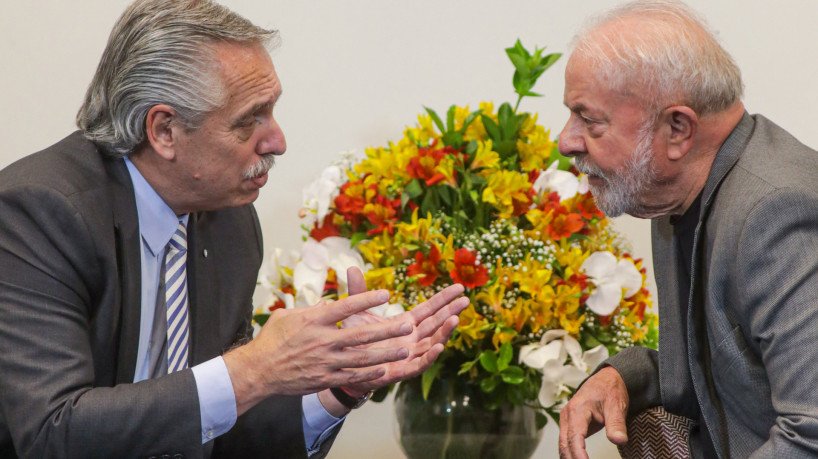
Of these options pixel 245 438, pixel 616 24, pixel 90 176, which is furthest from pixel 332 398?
pixel 616 24

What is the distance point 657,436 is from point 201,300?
0.96m

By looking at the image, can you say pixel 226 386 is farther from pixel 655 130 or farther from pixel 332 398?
pixel 655 130

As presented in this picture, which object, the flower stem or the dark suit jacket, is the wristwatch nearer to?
the flower stem

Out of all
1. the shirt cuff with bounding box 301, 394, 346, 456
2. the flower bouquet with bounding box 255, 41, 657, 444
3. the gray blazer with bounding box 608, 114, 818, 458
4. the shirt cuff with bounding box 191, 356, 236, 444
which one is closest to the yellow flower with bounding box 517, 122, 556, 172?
the flower bouquet with bounding box 255, 41, 657, 444

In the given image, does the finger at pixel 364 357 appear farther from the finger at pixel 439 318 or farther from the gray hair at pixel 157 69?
the gray hair at pixel 157 69

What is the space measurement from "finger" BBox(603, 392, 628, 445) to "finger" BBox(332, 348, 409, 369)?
0.41m

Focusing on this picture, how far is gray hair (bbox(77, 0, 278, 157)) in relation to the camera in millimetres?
1751

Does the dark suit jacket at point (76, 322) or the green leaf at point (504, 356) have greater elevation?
the dark suit jacket at point (76, 322)

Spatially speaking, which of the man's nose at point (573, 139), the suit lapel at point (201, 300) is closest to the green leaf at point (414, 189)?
the man's nose at point (573, 139)

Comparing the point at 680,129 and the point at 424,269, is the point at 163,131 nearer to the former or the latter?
the point at 424,269

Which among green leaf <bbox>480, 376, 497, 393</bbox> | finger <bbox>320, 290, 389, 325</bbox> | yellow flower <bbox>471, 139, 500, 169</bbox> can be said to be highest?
yellow flower <bbox>471, 139, 500, 169</bbox>

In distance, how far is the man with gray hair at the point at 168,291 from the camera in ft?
5.03

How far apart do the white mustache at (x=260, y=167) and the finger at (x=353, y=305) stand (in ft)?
1.54

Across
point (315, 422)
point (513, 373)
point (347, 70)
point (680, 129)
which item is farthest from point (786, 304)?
point (347, 70)
